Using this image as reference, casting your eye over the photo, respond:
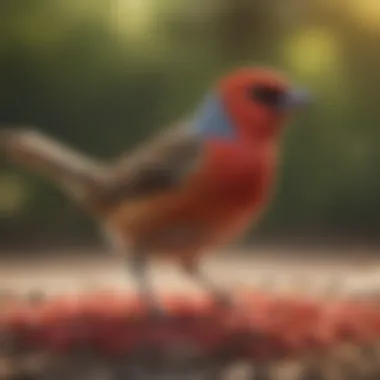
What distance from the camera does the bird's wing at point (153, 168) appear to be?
3.99 ft

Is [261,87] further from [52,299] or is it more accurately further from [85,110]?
[52,299]

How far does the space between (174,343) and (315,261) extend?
236 mm

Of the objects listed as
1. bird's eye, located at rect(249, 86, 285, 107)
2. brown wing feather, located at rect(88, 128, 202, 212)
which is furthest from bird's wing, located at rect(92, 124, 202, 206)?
bird's eye, located at rect(249, 86, 285, 107)

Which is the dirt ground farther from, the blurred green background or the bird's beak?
the bird's beak

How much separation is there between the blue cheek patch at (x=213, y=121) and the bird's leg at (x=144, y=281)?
199 mm

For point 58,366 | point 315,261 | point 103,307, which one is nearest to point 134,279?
point 103,307

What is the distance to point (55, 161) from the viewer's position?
123 centimetres

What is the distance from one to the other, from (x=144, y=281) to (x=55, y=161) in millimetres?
216

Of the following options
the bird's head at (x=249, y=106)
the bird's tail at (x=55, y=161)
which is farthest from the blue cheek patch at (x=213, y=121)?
the bird's tail at (x=55, y=161)

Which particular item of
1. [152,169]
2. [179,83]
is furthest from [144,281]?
[179,83]

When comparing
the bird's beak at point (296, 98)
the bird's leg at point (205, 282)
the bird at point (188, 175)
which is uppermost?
the bird's beak at point (296, 98)

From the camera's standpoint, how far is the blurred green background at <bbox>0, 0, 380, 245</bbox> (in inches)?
48.4

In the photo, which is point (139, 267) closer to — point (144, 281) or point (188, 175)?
point (144, 281)

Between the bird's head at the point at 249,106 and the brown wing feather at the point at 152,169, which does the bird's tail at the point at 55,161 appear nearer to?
the brown wing feather at the point at 152,169
